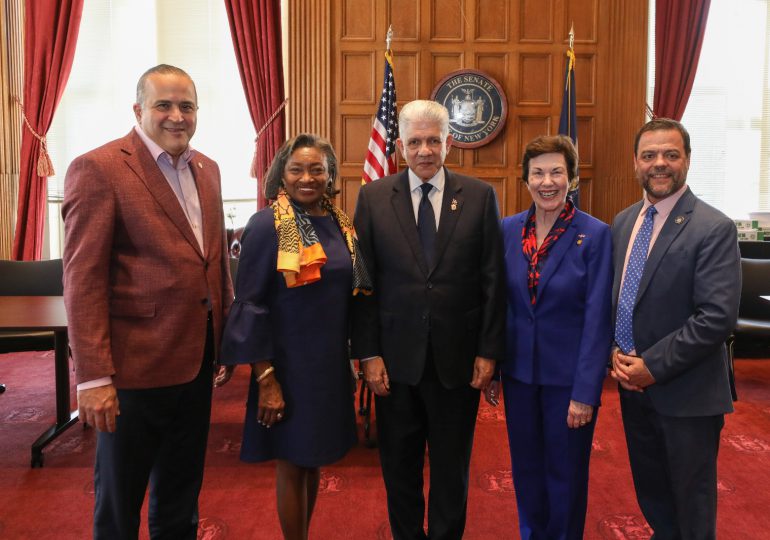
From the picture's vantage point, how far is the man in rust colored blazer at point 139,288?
65.5 inches

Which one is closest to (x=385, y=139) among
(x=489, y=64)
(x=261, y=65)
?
(x=489, y=64)

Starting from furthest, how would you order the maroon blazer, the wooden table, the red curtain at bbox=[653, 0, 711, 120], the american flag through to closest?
the red curtain at bbox=[653, 0, 711, 120], the american flag, the wooden table, the maroon blazer

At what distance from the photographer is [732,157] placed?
631 cm

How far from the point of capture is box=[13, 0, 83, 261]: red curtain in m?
5.68

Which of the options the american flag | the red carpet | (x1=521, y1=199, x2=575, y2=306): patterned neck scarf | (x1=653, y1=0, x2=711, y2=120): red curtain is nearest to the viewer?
(x1=521, y1=199, x2=575, y2=306): patterned neck scarf

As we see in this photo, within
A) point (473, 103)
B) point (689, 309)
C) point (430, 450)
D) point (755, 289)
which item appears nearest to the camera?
point (689, 309)

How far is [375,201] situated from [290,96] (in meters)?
4.09

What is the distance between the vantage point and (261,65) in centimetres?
584

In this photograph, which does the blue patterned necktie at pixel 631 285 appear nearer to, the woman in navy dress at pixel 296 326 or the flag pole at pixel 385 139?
the woman in navy dress at pixel 296 326

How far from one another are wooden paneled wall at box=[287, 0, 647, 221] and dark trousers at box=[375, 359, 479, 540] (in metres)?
4.07

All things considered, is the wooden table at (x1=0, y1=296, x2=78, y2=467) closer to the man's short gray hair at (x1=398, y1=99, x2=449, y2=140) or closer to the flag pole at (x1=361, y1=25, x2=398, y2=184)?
the man's short gray hair at (x1=398, y1=99, x2=449, y2=140)

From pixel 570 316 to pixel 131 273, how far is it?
1382mm

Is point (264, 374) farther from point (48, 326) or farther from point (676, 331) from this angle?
point (48, 326)

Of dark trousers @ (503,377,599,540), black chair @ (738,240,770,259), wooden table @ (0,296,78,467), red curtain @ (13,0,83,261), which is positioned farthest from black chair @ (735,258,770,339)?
red curtain @ (13,0,83,261)
